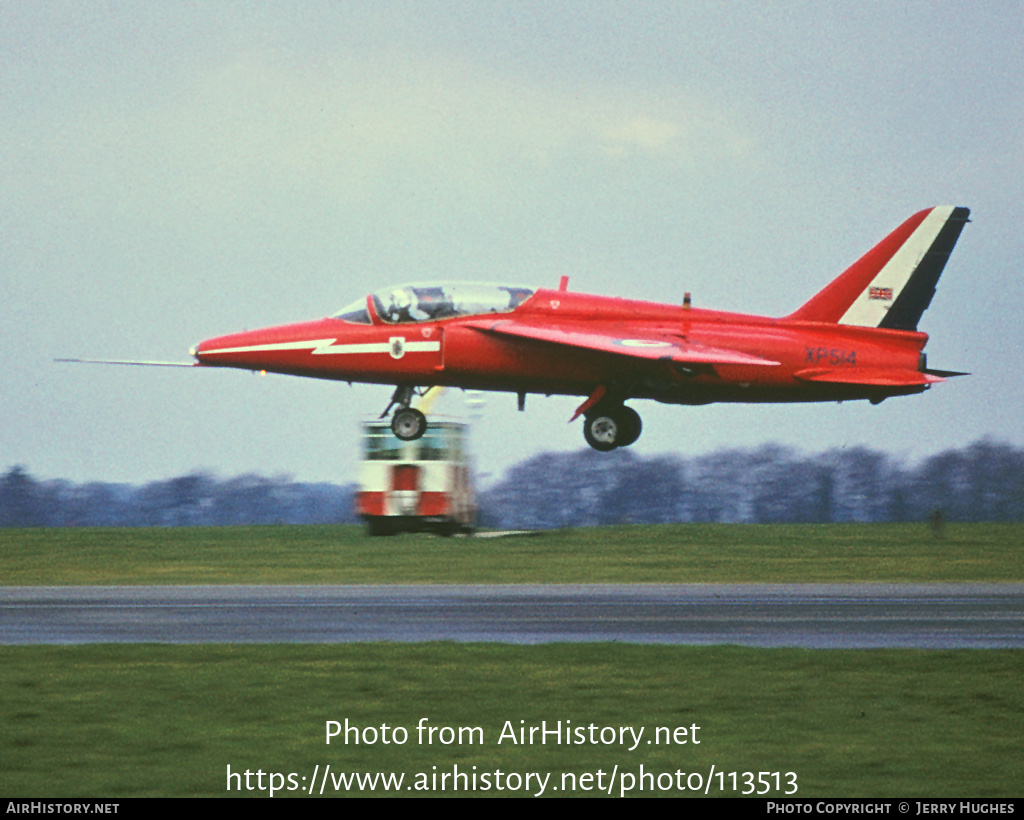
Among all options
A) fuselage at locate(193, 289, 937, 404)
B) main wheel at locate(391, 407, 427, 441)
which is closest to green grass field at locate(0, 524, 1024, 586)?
fuselage at locate(193, 289, 937, 404)

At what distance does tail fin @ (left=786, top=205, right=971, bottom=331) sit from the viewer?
26.9 metres

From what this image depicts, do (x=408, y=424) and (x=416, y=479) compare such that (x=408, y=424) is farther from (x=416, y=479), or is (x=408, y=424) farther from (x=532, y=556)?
(x=416, y=479)

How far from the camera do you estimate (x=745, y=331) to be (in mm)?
26203

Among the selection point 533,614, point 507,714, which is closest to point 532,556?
point 533,614

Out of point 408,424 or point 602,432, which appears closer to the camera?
point 602,432

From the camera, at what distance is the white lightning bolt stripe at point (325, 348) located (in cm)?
2719

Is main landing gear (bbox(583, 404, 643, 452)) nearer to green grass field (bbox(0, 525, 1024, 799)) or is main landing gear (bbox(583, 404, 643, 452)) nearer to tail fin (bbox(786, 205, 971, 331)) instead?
green grass field (bbox(0, 525, 1024, 799))

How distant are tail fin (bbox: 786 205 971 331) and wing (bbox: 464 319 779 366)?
2.58 meters

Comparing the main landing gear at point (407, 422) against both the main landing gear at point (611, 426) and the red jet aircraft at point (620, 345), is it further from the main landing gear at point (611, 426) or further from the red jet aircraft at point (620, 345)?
the main landing gear at point (611, 426)

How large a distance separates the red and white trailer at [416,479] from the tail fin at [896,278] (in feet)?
101

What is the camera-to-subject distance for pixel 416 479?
2251 inches

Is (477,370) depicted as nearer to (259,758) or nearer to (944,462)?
(259,758)

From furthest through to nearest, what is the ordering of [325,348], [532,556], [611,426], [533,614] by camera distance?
[532,556] → [533,614] → [325,348] → [611,426]

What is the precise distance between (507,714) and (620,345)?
26.0 feet
